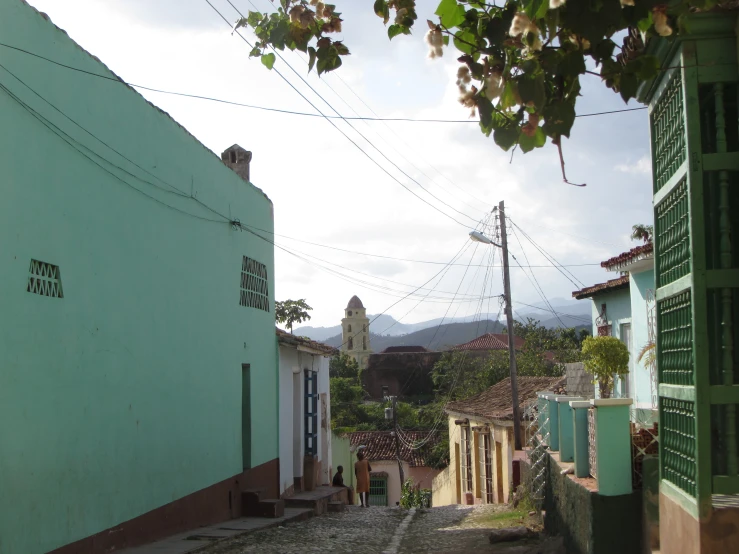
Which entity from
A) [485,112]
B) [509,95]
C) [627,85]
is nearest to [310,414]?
[485,112]

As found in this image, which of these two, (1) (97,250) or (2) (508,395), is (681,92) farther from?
(2) (508,395)

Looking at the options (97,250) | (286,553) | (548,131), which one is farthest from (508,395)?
(548,131)

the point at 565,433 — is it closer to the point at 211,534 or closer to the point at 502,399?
the point at 211,534

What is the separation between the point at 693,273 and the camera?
501 cm

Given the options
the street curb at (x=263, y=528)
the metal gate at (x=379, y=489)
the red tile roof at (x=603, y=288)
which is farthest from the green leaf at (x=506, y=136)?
the metal gate at (x=379, y=489)

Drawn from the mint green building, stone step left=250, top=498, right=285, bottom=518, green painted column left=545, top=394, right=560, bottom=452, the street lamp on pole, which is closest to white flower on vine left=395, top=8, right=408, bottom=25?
green painted column left=545, top=394, right=560, bottom=452

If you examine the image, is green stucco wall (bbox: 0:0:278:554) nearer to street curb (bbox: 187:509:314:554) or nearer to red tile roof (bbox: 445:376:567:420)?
street curb (bbox: 187:509:314:554)

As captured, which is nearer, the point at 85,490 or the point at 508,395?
the point at 85,490

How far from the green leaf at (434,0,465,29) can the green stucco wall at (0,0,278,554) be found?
5095mm

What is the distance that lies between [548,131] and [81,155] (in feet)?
22.0

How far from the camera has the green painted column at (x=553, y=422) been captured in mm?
10492

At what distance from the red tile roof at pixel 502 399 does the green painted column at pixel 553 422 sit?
9237 millimetres

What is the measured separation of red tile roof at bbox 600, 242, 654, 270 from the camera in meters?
12.3

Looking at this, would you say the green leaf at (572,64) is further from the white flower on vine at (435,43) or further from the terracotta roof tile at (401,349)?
the terracotta roof tile at (401,349)
